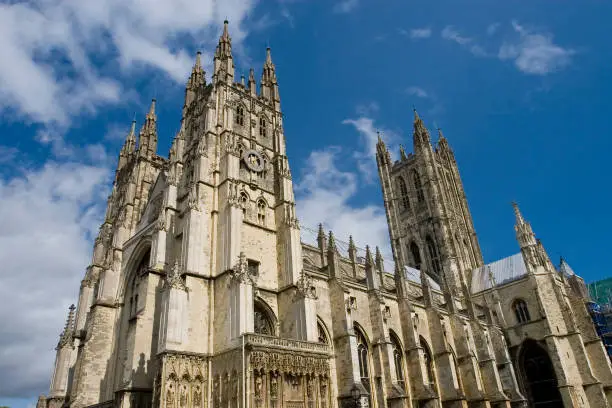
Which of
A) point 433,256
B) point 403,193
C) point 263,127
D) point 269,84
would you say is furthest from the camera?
point 403,193

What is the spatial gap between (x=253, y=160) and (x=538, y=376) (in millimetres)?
33103

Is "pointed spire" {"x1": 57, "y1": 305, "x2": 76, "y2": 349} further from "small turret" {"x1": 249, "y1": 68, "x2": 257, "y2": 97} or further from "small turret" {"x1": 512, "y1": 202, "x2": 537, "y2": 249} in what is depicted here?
"small turret" {"x1": 512, "y1": 202, "x2": 537, "y2": 249}

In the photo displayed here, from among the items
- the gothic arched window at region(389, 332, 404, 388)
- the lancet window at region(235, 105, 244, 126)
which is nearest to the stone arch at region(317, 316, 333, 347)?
the gothic arched window at region(389, 332, 404, 388)

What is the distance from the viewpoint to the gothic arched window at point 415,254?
55597 millimetres

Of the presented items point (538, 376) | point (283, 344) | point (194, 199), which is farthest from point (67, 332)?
point (538, 376)

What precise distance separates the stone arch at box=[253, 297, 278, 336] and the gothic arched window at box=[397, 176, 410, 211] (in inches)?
1528

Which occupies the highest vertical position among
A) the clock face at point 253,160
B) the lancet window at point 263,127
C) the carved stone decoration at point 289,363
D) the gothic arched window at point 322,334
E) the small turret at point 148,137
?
the small turret at point 148,137

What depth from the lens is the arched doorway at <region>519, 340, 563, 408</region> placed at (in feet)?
125

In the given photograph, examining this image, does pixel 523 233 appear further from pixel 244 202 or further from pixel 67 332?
pixel 67 332

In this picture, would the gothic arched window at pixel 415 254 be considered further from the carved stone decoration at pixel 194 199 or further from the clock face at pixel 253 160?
the carved stone decoration at pixel 194 199

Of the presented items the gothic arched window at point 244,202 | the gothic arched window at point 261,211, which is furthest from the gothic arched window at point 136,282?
the gothic arched window at point 261,211

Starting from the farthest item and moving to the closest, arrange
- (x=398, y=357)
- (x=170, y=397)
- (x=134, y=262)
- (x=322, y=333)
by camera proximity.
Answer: (x=398, y=357) < (x=134, y=262) < (x=322, y=333) < (x=170, y=397)

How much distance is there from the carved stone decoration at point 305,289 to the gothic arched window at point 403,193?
37602mm

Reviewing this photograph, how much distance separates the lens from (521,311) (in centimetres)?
4341
